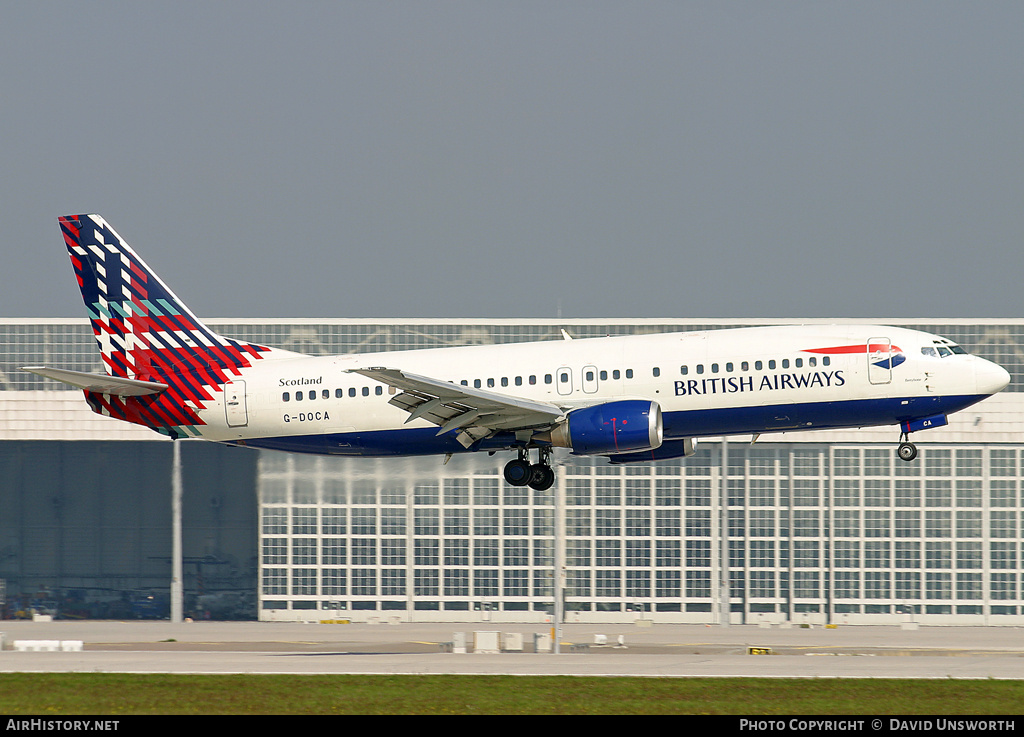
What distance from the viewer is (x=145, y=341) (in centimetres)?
4866

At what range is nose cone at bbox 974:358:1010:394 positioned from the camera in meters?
42.6

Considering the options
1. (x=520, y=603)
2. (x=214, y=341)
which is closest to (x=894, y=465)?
(x=520, y=603)

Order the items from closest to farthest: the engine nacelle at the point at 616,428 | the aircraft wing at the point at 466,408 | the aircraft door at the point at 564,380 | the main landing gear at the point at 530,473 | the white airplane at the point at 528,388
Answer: the aircraft wing at the point at 466,408 → the engine nacelle at the point at 616,428 → the white airplane at the point at 528,388 → the aircraft door at the point at 564,380 → the main landing gear at the point at 530,473

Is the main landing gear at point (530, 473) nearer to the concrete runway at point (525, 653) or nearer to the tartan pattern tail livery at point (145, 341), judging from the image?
the concrete runway at point (525, 653)

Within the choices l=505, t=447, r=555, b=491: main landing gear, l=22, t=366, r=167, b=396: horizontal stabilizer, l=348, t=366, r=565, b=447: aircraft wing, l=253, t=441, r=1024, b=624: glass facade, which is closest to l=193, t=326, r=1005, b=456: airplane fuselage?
l=348, t=366, r=565, b=447: aircraft wing

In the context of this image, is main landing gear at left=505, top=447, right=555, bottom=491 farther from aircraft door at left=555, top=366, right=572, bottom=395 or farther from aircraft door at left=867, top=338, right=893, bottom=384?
aircraft door at left=867, top=338, right=893, bottom=384

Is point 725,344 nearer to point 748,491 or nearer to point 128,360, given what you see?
point 128,360

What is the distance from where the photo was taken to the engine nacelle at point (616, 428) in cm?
4222

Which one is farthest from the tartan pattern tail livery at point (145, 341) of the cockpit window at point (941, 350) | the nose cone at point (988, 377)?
the nose cone at point (988, 377)

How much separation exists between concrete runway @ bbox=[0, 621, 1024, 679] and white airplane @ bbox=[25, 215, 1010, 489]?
9567mm

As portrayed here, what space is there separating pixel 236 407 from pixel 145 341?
4.85 metres

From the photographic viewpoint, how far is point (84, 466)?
99.7 m

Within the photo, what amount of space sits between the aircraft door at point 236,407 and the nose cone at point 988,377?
25.5 meters

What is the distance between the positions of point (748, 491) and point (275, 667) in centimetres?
4086
